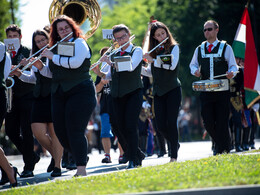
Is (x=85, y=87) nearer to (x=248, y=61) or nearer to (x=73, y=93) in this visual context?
(x=73, y=93)

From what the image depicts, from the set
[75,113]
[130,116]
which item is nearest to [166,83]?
[130,116]

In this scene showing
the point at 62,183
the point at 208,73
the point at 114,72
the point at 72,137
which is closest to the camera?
the point at 62,183

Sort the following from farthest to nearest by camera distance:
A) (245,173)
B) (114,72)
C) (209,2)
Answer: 1. (209,2)
2. (114,72)
3. (245,173)

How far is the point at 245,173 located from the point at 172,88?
2.88 metres

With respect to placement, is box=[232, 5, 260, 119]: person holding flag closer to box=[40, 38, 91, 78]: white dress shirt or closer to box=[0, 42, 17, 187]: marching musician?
box=[40, 38, 91, 78]: white dress shirt

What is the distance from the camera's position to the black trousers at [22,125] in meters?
9.41

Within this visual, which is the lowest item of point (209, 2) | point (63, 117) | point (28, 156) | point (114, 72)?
point (28, 156)

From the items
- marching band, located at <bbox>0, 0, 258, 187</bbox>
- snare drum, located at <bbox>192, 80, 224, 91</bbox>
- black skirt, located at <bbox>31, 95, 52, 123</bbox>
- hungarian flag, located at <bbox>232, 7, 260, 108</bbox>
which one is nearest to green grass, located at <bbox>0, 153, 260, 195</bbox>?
marching band, located at <bbox>0, 0, 258, 187</bbox>

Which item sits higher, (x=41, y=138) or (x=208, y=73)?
(x=208, y=73)

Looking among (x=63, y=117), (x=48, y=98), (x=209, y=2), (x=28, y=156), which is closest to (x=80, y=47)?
(x=63, y=117)

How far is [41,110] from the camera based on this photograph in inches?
366

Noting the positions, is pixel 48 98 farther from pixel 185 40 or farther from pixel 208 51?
pixel 185 40

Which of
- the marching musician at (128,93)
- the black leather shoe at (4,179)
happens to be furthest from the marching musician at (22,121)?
the marching musician at (128,93)

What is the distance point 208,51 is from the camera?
995 cm
